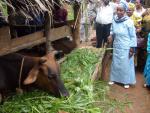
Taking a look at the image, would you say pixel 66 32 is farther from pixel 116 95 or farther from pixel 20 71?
pixel 116 95

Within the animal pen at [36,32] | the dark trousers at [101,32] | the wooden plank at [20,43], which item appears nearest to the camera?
the animal pen at [36,32]

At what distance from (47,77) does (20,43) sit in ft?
2.01

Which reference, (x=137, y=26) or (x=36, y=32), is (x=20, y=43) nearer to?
(x=36, y=32)

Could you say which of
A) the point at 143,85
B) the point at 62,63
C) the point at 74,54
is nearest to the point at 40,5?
the point at 62,63

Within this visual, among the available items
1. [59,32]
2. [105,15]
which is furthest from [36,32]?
[105,15]

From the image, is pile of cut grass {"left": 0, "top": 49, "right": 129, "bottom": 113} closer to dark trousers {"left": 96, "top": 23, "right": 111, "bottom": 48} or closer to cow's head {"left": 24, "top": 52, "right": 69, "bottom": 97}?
cow's head {"left": 24, "top": 52, "right": 69, "bottom": 97}

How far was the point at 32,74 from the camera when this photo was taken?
16.3 ft

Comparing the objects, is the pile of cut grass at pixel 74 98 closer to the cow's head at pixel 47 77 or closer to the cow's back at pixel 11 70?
the cow's head at pixel 47 77

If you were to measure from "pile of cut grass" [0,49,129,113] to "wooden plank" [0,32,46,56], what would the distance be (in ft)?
2.25

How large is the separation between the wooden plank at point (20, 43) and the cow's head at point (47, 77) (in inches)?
12.3

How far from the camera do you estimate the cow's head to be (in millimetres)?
4980

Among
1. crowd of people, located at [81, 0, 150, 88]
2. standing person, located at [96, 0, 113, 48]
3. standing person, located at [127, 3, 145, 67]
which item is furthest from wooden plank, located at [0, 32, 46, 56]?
standing person, located at [96, 0, 113, 48]

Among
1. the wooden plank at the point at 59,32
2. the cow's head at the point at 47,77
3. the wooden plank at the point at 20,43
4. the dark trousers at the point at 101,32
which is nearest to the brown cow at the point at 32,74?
the cow's head at the point at 47,77

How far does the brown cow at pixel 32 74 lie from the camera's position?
5012mm
